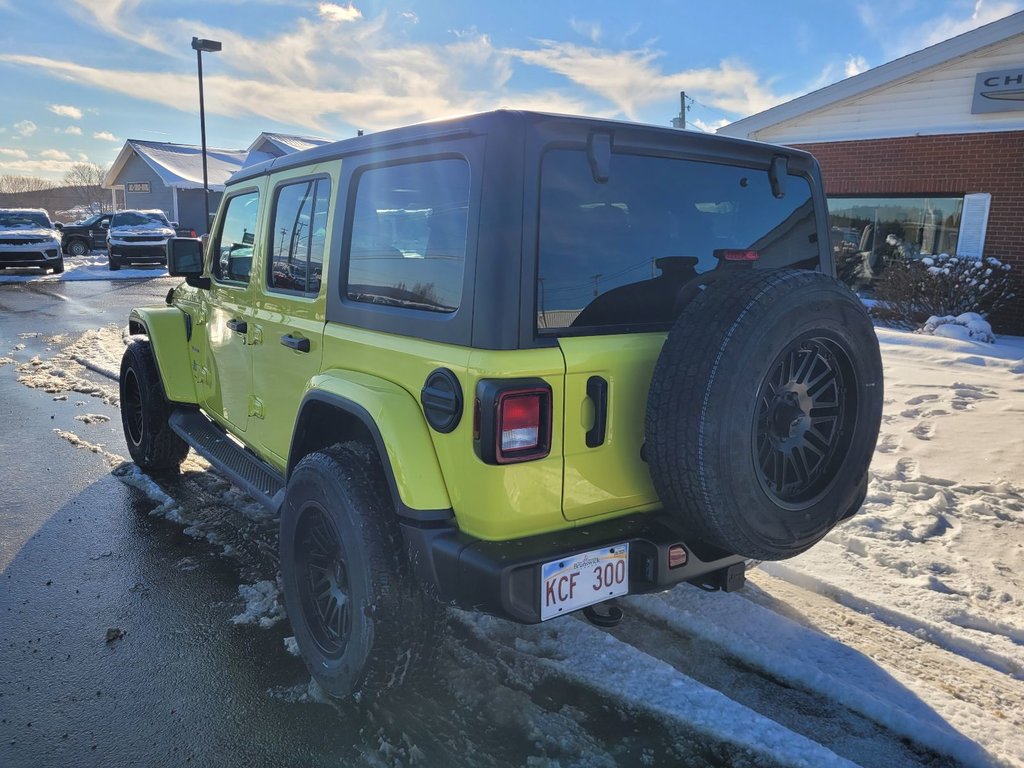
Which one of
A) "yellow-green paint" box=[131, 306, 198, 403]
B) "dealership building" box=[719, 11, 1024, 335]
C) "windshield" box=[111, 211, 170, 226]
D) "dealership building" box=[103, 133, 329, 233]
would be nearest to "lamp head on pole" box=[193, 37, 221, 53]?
"windshield" box=[111, 211, 170, 226]

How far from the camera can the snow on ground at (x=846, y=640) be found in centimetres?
254

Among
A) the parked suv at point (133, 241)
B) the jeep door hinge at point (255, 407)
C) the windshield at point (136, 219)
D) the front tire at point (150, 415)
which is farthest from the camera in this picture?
the windshield at point (136, 219)

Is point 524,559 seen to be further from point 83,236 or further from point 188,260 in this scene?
point 83,236

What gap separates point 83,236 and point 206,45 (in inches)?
431

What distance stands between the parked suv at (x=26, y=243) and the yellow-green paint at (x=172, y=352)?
1960 centimetres

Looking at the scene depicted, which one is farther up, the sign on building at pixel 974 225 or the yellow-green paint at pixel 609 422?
the sign on building at pixel 974 225

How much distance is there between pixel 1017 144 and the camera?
1096cm

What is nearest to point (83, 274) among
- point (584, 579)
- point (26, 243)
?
point (26, 243)

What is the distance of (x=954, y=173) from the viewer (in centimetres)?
1155

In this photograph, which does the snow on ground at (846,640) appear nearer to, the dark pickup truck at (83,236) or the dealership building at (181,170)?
the dark pickup truck at (83,236)

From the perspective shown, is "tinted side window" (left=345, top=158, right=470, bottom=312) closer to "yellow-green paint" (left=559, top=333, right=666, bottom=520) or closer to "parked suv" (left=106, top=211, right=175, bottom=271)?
"yellow-green paint" (left=559, top=333, right=666, bottom=520)

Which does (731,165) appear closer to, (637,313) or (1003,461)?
(637,313)

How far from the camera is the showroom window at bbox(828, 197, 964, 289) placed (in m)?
11.9

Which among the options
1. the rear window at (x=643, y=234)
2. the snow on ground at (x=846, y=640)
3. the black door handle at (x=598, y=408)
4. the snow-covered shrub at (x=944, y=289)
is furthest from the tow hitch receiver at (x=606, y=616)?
the snow-covered shrub at (x=944, y=289)
